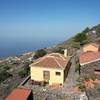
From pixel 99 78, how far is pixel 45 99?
683 centimetres

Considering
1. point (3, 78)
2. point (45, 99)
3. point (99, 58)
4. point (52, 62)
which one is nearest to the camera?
point (45, 99)

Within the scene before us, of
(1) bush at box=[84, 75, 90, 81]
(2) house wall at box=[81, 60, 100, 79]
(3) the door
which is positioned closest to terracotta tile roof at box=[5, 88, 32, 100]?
(3) the door

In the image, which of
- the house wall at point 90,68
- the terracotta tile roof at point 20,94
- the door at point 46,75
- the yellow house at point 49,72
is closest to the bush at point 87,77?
the house wall at point 90,68

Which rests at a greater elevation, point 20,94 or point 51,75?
point 51,75

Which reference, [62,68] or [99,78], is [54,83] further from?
[99,78]

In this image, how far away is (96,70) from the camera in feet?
79.8

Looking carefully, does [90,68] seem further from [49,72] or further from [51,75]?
[49,72]

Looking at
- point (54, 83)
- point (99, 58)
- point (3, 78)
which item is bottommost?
point (3, 78)

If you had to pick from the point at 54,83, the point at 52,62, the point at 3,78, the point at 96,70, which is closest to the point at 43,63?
the point at 52,62

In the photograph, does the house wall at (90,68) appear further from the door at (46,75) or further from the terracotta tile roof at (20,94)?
the terracotta tile roof at (20,94)

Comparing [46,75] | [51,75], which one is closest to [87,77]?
[51,75]

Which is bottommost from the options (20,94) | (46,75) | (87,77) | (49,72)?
(20,94)

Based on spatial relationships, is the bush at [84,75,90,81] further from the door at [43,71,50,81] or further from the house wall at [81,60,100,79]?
the door at [43,71,50,81]

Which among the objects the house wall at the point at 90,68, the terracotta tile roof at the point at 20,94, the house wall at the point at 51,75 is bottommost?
the terracotta tile roof at the point at 20,94
